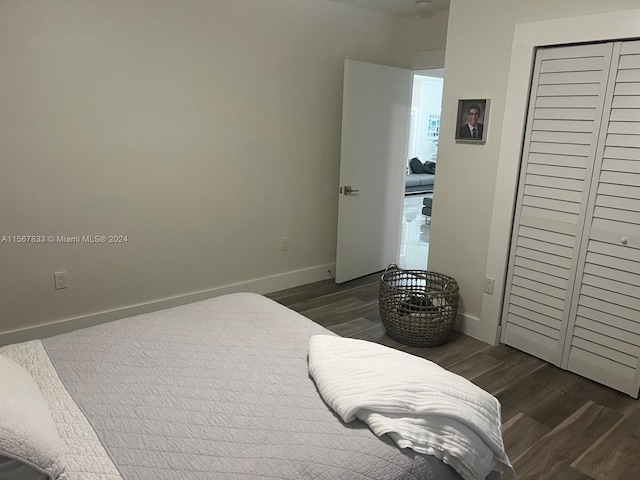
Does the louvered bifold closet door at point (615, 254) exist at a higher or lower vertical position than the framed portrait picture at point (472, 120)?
lower

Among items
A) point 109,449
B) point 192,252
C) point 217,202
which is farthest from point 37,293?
point 109,449

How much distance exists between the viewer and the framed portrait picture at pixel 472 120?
3.05 metres

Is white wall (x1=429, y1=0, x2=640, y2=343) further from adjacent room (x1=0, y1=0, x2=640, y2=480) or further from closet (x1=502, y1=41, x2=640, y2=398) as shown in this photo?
closet (x1=502, y1=41, x2=640, y2=398)

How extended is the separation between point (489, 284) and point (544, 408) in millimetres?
900

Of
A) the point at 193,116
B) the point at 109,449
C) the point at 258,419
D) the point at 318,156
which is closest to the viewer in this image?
the point at 109,449

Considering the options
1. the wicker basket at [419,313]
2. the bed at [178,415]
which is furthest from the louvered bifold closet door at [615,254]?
the bed at [178,415]

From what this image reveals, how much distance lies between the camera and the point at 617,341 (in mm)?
2652

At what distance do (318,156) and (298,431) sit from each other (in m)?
3.04

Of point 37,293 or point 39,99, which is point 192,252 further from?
point 39,99

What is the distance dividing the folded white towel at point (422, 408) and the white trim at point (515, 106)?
1696 millimetres

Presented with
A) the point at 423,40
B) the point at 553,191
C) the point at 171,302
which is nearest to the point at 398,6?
the point at 423,40

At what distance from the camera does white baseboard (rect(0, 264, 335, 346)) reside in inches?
115

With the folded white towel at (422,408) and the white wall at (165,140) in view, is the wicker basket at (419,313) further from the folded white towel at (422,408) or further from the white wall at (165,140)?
the folded white towel at (422,408)

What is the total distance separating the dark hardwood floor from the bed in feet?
3.47
